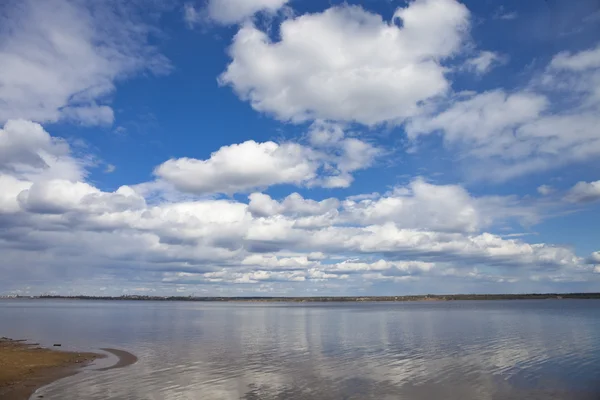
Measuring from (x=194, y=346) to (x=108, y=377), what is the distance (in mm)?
18366

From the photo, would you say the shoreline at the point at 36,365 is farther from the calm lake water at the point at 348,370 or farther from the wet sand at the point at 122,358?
the calm lake water at the point at 348,370

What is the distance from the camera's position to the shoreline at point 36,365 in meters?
27.3

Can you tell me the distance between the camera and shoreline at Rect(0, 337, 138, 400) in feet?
89.7

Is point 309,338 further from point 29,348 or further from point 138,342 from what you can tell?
point 29,348

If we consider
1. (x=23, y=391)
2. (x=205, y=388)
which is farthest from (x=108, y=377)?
(x=205, y=388)

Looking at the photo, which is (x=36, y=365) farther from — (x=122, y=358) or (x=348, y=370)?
(x=348, y=370)

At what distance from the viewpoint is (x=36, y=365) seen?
3497cm

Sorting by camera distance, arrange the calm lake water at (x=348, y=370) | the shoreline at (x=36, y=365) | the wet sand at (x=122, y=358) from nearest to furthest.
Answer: the calm lake water at (x=348, y=370) < the shoreline at (x=36, y=365) < the wet sand at (x=122, y=358)

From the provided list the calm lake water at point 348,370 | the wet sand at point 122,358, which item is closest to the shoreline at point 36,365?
the wet sand at point 122,358

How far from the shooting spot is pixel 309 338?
188ft

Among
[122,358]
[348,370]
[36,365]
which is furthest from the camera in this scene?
[122,358]

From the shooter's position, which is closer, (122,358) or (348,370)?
(348,370)

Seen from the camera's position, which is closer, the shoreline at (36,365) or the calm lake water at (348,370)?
the calm lake water at (348,370)

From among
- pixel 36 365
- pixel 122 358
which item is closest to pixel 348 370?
pixel 122 358
